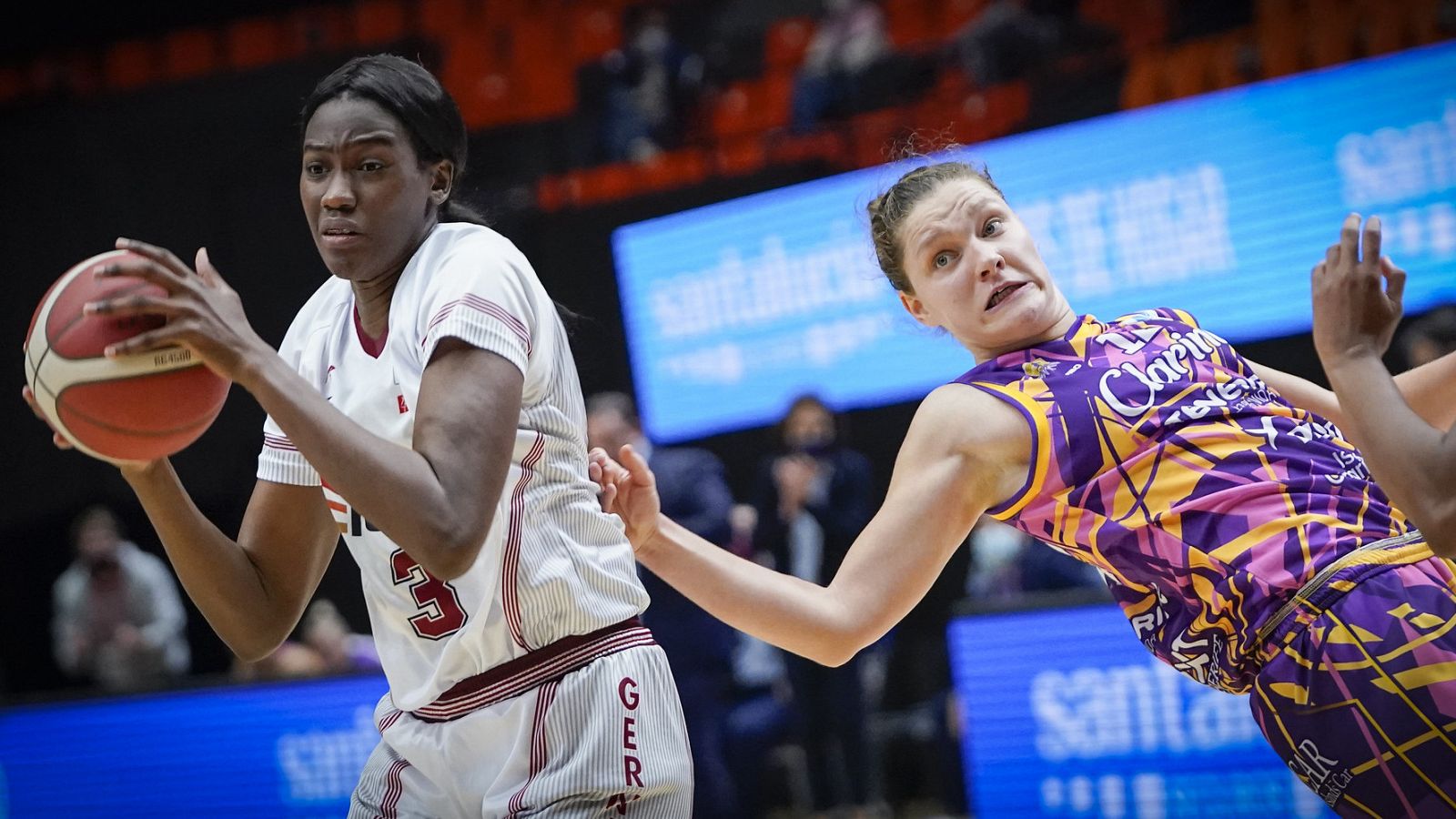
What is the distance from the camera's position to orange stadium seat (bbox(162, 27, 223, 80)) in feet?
36.5

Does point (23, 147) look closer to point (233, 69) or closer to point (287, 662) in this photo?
point (233, 69)

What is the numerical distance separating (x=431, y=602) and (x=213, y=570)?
1.65ft

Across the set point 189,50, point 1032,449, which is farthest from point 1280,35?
point 189,50

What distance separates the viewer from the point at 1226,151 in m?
7.05

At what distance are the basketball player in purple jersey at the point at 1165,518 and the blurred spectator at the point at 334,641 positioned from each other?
5293 mm

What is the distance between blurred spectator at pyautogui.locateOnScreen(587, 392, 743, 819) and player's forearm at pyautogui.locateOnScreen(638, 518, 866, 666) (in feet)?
13.5

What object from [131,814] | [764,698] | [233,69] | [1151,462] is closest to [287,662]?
[131,814]

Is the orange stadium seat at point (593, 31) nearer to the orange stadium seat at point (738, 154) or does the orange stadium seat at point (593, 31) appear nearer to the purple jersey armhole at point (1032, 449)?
the orange stadium seat at point (738, 154)

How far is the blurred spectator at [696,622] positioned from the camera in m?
6.80

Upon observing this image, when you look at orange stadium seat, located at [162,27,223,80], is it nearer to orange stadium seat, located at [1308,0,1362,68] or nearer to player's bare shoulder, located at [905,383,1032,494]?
orange stadium seat, located at [1308,0,1362,68]

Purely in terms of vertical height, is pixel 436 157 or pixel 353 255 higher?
pixel 436 157

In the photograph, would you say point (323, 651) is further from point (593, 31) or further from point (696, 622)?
point (593, 31)

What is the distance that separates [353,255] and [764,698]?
5389 millimetres

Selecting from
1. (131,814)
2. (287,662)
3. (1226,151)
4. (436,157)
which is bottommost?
(131,814)
